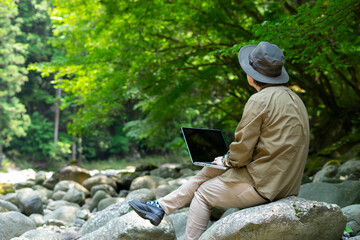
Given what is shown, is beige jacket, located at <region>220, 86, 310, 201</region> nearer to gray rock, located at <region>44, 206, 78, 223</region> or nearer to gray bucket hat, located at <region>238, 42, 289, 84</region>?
gray bucket hat, located at <region>238, 42, 289, 84</region>

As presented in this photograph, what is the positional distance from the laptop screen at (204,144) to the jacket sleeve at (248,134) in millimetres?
443

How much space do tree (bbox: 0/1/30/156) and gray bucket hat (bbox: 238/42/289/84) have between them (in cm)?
2246

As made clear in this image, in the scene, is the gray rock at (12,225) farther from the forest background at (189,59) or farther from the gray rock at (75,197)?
the forest background at (189,59)

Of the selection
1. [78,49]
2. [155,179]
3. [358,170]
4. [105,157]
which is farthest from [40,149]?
[358,170]

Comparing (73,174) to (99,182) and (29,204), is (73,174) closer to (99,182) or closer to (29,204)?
(99,182)

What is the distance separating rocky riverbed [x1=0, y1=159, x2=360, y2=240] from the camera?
236cm

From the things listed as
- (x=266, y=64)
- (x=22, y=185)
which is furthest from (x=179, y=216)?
(x=22, y=185)

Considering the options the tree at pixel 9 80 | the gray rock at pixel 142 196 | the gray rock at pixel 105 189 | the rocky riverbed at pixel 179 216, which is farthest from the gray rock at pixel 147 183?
the tree at pixel 9 80

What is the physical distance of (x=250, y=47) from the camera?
9.48 feet

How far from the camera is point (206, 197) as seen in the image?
271cm

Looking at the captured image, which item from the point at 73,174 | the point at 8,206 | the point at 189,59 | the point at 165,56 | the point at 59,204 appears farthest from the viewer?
the point at 73,174

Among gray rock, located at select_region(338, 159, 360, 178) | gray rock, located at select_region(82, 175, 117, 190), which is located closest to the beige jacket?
gray rock, located at select_region(338, 159, 360, 178)

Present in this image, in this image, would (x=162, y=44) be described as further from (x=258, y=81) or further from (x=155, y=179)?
(x=258, y=81)

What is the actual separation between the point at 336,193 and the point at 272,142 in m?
1.92
